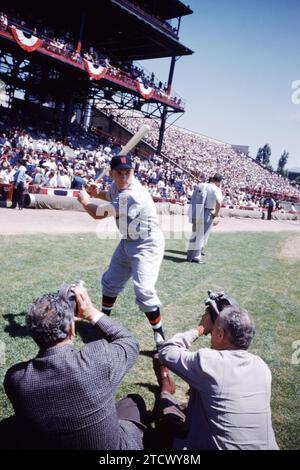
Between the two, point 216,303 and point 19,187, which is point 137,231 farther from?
point 19,187

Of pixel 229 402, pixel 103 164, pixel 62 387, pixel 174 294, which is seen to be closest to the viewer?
pixel 62 387

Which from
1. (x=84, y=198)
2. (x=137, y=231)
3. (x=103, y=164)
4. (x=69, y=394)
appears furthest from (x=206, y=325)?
(x=103, y=164)

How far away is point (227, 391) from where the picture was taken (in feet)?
6.35

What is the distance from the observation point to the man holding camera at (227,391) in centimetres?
190

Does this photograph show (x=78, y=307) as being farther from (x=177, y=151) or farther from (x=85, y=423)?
(x=177, y=151)

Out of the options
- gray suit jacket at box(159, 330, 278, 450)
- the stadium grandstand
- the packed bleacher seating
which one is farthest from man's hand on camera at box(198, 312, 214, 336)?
the packed bleacher seating

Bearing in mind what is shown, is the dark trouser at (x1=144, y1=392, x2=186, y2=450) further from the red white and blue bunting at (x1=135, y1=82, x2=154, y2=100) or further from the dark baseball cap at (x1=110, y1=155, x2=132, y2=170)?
the red white and blue bunting at (x1=135, y1=82, x2=154, y2=100)

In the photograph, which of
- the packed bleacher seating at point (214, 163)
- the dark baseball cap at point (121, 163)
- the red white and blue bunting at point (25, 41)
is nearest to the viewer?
the dark baseball cap at point (121, 163)

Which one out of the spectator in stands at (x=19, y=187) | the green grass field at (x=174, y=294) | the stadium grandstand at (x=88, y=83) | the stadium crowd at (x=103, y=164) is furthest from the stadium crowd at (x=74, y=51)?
the green grass field at (x=174, y=294)

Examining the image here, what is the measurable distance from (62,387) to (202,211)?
7.02 metres

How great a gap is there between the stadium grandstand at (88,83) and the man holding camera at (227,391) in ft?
48.4

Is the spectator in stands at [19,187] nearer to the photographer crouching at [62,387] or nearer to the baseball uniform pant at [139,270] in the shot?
the baseball uniform pant at [139,270]
